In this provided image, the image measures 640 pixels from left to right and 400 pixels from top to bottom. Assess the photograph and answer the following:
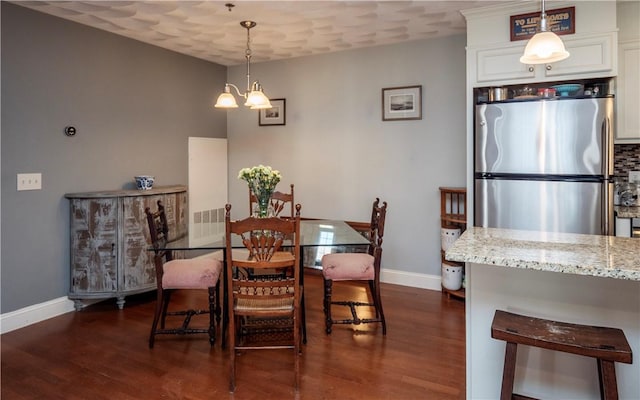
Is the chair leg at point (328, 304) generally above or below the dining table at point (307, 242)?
below

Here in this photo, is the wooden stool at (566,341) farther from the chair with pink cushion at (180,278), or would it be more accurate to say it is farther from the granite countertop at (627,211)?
the chair with pink cushion at (180,278)

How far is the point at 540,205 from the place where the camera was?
3094 millimetres

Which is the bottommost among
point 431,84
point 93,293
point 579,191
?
point 93,293

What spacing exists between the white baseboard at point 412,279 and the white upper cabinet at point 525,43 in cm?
194

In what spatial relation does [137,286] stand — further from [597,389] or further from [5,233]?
[597,389]

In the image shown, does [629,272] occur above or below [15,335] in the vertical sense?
above

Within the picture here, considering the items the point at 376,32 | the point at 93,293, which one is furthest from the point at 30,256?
the point at 376,32

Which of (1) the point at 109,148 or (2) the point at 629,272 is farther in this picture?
(1) the point at 109,148

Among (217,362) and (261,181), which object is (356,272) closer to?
(261,181)

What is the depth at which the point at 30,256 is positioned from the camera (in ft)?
11.0

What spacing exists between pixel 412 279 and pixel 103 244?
296 centimetres

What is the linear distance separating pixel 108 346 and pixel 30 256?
3.62 feet

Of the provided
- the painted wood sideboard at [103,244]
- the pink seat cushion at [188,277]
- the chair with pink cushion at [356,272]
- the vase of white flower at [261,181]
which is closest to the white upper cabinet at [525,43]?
the chair with pink cushion at [356,272]

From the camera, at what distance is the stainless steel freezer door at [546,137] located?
2.91m
